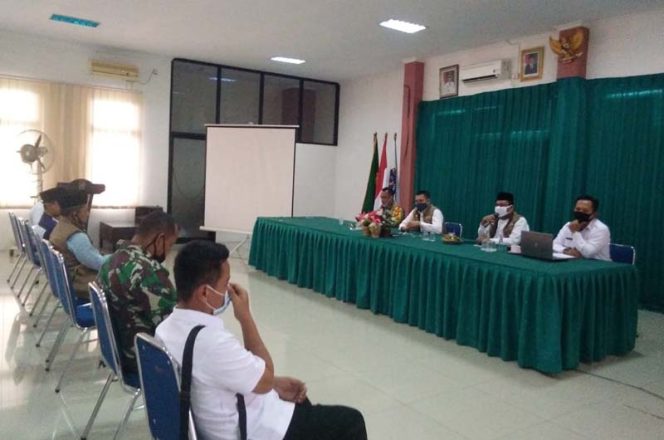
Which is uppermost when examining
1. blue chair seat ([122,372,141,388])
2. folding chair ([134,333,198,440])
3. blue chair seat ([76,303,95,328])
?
folding chair ([134,333,198,440])

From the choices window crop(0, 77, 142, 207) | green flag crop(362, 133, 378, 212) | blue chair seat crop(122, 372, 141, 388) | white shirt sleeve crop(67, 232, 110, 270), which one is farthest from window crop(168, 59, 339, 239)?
blue chair seat crop(122, 372, 141, 388)

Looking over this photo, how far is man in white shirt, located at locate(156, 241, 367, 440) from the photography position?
4.55 feet

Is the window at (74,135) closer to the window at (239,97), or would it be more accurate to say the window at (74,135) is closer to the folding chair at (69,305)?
the window at (239,97)

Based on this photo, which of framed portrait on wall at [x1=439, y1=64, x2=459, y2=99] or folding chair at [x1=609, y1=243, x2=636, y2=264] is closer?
folding chair at [x1=609, y1=243, x2=636, y2=264]

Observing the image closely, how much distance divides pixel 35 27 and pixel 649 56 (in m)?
6.99

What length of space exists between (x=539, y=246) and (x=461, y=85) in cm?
382

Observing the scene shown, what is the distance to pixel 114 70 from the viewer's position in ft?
24.4

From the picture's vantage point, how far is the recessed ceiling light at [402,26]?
5703 millimetres

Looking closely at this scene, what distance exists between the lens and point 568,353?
329cm

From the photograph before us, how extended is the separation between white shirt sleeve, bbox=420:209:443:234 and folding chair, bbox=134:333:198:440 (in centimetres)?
438

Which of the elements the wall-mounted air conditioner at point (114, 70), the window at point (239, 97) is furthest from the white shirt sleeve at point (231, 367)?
the window at point (239, 97)

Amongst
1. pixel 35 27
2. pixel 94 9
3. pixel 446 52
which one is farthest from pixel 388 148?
pixel 35 27

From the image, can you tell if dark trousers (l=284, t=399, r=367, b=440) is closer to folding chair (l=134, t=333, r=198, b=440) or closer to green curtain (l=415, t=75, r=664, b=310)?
folding chair (l=134, t=333, r=198, b=440)

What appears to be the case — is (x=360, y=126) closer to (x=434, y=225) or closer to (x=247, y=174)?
(x=247, y=174)
